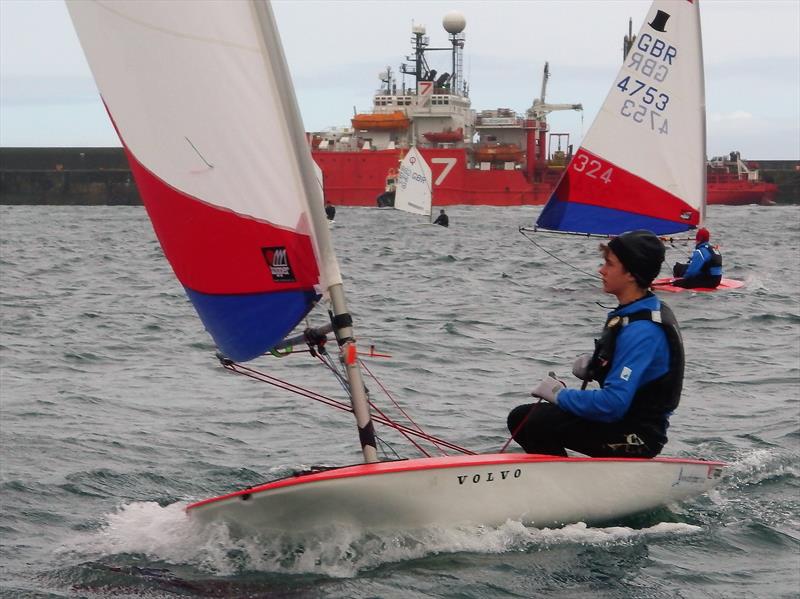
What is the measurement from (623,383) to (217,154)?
80.0 inches

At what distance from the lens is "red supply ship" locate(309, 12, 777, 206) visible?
188 feet

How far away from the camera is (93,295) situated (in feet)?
54.0

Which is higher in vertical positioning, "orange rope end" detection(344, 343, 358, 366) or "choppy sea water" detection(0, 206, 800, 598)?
"orange rope end" detection(344, 343, 358, 366)

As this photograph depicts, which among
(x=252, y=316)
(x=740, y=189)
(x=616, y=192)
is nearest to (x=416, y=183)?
(x=740, y=189)

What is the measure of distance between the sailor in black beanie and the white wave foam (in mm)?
417

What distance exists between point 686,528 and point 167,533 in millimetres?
2489

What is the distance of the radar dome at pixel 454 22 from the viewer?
205ft

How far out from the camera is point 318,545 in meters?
5.07

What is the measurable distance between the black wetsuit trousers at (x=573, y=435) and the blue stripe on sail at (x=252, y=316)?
1249mm

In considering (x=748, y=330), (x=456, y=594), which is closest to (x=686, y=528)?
(x=456, y=594)

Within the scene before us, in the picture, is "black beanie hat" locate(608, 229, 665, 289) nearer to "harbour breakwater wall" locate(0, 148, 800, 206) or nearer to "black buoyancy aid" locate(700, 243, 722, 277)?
"black buoyancy aid" locate(700, 243, 722, 277)

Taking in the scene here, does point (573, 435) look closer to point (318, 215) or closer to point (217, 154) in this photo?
point (318, 215)

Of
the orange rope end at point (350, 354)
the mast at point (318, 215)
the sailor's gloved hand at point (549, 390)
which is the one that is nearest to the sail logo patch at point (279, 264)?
the mast at point (318, 215)

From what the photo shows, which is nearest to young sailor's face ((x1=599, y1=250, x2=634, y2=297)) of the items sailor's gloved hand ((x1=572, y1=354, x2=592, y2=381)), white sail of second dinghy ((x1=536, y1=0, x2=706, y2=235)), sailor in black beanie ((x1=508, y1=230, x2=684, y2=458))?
sailor in black beanie ((x1=508, y1=230, x2=684, y2=458))
